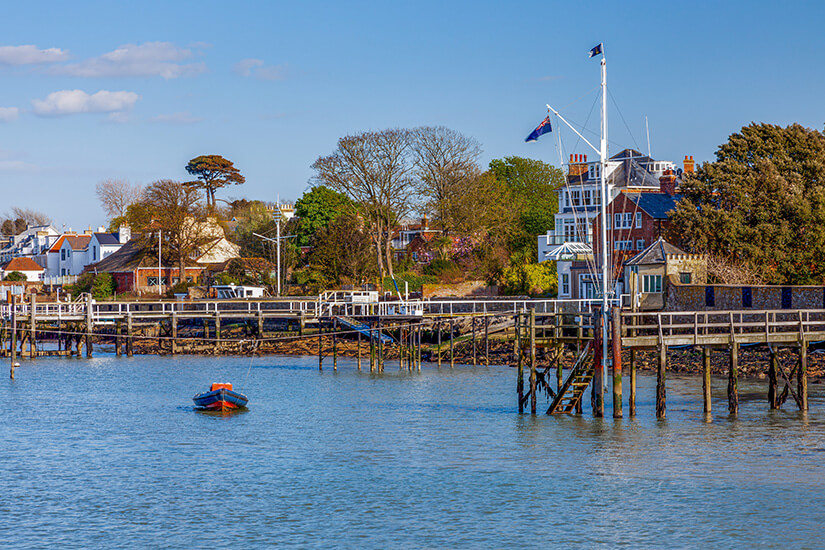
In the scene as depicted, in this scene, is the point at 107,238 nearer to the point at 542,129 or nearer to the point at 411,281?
the point at 411,281

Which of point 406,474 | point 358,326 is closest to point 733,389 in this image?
point 406,474

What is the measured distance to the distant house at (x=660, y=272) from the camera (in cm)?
6103

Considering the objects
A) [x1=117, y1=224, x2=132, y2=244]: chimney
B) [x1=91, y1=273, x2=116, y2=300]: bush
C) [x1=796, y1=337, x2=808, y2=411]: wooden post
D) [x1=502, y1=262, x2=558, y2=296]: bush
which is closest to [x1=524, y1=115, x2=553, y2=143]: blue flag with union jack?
[x1=796, y1=337, x2=808, y2=411]: wooden post

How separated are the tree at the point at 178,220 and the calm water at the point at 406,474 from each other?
216 feet

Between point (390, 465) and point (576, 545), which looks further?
point (390, 465)

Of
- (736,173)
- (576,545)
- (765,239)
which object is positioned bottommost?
(576,545)

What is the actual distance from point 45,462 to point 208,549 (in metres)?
12.7

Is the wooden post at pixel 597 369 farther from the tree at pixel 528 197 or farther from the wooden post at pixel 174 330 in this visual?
the tree at pixel 528 197

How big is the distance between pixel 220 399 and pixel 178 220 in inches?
2843

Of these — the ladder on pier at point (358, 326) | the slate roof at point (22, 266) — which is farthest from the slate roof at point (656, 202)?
the slate roof at point (22, 266)

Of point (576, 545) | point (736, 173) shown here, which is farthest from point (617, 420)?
point (736, 173)

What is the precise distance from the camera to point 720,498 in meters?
28.4

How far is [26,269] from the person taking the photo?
150750mm

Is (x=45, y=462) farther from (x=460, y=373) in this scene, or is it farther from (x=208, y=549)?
(x=460, y=373)
